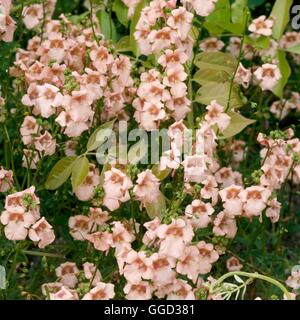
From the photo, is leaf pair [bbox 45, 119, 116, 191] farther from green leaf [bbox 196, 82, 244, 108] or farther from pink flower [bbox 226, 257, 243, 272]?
pink flower [bbox 226, 257, 243, 272]

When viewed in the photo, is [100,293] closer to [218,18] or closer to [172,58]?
[172,58]

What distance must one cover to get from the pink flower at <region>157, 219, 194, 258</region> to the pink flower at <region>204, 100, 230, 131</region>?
0.34 m

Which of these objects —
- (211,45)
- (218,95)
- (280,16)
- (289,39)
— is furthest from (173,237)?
(289,39)

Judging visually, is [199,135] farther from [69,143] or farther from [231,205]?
[69,143]

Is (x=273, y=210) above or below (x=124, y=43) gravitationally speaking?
below

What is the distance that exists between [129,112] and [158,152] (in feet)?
1.05

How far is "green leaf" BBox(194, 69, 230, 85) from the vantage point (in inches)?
96.0

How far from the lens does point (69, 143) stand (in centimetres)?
247

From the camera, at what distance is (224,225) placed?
7.53ft

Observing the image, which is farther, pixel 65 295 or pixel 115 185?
pixel 115 185

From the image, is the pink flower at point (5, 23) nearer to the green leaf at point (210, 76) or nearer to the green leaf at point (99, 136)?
the green leaf at point (99, 136)

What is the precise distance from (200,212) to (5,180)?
0.48 meters
